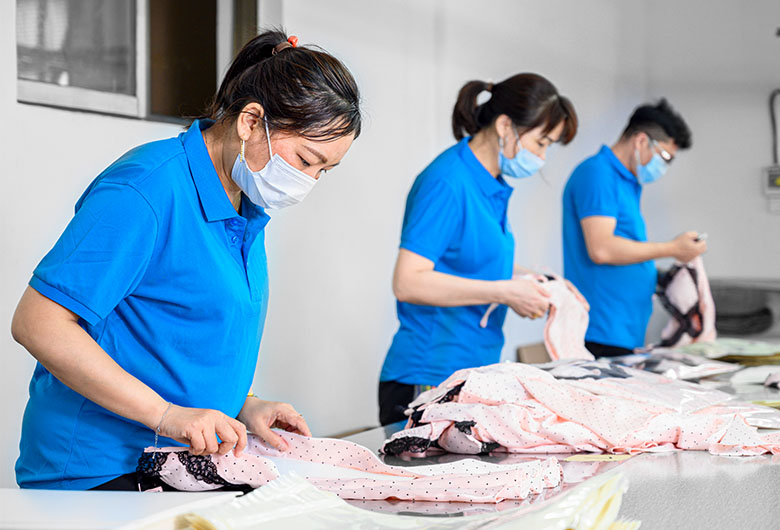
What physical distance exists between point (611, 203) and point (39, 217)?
6.32 feet

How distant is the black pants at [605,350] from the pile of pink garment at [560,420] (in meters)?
1.31

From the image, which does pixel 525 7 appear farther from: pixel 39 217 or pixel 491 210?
pixel 39 217

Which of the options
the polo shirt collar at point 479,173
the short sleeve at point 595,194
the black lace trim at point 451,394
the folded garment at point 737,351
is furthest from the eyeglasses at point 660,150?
the black lace trim at point 451,394

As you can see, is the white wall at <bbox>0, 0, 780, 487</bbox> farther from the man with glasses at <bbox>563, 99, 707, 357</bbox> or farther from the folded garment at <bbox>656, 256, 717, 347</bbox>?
the folded garment at <bbox>656, 256, 717, 347</bbox>

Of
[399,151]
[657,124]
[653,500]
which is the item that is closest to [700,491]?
[653,500]

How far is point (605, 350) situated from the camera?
321cm

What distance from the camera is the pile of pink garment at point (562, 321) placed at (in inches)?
99.4

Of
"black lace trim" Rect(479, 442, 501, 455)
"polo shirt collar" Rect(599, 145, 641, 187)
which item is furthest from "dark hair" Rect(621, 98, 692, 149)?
"black lace trim" Rect(479, 442, 501, 455)

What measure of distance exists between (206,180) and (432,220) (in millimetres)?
960

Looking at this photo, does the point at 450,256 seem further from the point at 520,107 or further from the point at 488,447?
the point at 488,447

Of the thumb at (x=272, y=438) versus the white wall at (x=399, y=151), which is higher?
the white wall at (x=399, y=151)

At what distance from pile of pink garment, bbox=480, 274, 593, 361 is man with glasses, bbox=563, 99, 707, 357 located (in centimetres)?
57

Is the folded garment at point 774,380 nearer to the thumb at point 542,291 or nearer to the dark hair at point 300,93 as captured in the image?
the thumb at point 542,291

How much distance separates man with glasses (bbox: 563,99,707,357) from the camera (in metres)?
3.08
